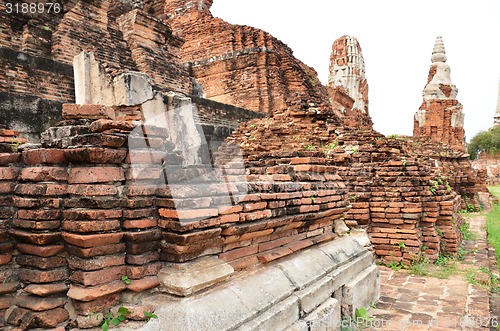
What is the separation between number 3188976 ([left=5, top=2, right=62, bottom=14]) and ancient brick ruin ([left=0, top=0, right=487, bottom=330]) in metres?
0.19

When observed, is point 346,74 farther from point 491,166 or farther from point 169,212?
point 491,166

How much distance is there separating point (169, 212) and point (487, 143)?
4306 cm

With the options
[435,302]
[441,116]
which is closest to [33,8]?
[435,302]

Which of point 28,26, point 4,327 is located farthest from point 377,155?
point 28,26

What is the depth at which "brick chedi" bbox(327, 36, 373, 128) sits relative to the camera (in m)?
A: 17.7

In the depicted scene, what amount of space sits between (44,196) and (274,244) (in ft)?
5.42

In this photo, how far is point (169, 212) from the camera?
2094 mm

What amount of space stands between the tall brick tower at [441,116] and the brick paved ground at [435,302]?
14902 mm

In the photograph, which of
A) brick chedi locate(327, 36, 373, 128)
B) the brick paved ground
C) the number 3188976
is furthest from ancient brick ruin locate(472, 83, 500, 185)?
the number 3188976

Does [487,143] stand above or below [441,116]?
below

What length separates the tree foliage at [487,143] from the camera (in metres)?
35.4

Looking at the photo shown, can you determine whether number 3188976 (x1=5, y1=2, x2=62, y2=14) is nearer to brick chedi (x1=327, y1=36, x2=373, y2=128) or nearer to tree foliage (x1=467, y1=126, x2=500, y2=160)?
brick chedi (x1=327, y1=36, x2=373, y2=128)

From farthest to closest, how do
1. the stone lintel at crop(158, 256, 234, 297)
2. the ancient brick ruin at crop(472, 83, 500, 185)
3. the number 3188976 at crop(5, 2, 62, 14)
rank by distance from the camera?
the ancient brick ruin at crop(472, 83, 500, 185), the number 3188976 at crop(5, 2, 62, 14), the stone lintel at crop(158, 256, 234, 297)

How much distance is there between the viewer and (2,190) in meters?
2.08
